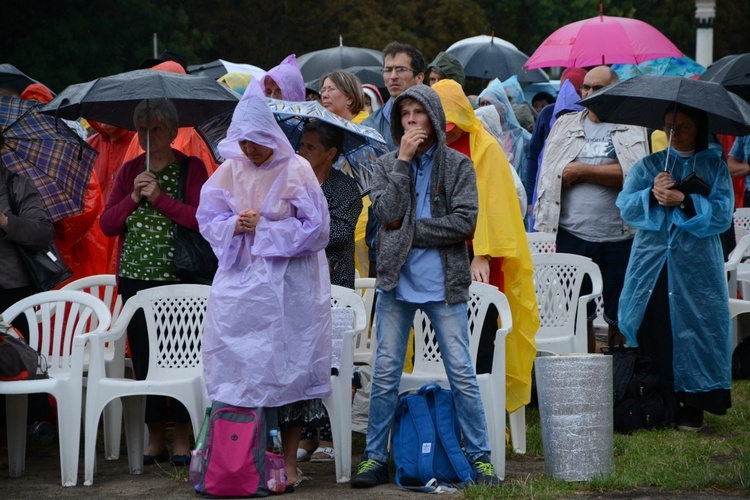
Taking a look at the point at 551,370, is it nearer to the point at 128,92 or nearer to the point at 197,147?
the point at 128,92

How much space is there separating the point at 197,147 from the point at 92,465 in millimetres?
2595

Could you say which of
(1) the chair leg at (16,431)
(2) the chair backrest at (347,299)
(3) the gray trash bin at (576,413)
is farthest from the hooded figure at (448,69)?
(1) the chair leg at (16,431)

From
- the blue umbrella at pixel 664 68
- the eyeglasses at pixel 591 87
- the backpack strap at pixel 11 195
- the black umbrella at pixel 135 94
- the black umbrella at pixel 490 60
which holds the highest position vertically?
the black umbrella at pixel 490 60

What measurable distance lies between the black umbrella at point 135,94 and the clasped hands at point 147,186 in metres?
0.41

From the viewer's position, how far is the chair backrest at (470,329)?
669 cm

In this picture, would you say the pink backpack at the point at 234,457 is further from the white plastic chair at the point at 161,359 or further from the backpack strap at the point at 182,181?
the backpack strap at the point at 182,181

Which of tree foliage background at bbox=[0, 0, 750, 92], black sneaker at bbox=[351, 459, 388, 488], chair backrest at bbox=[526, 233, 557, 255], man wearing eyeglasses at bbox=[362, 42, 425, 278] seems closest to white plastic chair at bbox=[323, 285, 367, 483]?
black sneaker at bbox=[351, 459, 388, 488]

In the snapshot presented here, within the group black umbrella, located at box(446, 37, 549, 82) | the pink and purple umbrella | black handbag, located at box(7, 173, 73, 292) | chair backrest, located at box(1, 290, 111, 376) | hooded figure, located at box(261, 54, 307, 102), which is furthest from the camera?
black umbrella, located at box(446, 37, 549, 82)

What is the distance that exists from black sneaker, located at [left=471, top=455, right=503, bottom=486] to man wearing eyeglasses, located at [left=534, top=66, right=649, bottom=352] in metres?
2.77

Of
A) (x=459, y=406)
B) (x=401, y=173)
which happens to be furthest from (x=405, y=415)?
(x=401, y=173)

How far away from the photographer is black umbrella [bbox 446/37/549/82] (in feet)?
55.8

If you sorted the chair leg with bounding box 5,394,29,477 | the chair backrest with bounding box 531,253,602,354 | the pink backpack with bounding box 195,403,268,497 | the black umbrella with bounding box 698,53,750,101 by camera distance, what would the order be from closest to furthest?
the pink backpack with bounding box 195,403,268,497, the chair leg with bounding box 5,394,29,477, the chair backrest with bounding box 531,253,602,354, the black umbrella with bounding box 698,53,750,101

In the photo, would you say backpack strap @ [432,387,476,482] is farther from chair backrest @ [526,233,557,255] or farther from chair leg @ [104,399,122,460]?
chair backrest @ [526,233,557,255]

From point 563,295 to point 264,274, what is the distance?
269 centimetres
